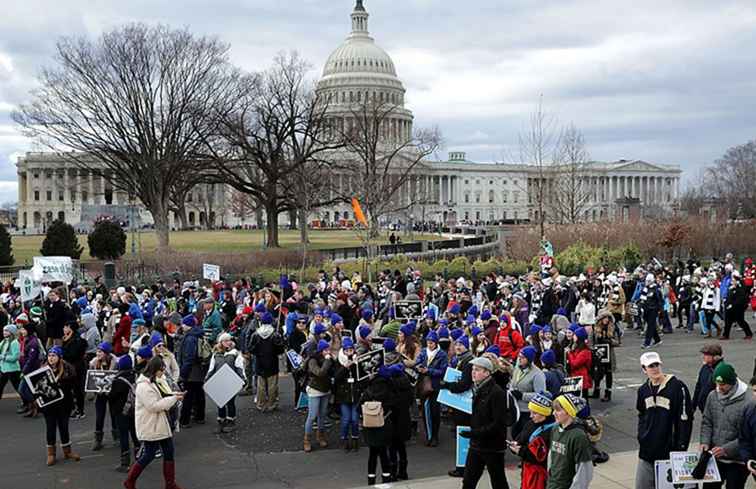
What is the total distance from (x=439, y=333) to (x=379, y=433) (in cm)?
309

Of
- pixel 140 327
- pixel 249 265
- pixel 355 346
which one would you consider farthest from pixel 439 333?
pixel 249 265

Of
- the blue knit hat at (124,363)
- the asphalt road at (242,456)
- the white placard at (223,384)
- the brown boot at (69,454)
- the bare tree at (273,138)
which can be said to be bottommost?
the asphalt road at (242,456)

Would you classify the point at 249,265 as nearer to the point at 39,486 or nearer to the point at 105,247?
the point at 105,247

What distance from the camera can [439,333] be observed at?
38.7 ft

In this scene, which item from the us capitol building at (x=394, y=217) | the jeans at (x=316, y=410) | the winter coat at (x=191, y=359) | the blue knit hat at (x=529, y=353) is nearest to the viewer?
the blue knit hat at (x=529, y=353)

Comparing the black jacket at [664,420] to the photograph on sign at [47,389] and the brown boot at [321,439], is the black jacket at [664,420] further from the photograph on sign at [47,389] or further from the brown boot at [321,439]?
the photograph on sign at [47,389]

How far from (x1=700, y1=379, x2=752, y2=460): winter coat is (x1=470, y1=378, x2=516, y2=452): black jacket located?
1943 millimetres

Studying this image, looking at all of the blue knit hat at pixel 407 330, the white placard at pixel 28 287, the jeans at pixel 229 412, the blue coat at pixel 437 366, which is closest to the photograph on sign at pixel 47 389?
the jeans at pixel 229 412

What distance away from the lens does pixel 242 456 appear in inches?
431

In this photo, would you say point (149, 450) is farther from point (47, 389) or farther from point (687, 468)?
point (687, 468)

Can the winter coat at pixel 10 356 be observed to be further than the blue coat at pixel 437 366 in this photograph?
Yes

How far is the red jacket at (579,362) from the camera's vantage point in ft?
38.5

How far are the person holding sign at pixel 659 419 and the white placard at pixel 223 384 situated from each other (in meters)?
6.13

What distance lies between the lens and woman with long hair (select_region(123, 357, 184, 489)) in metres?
8.89
